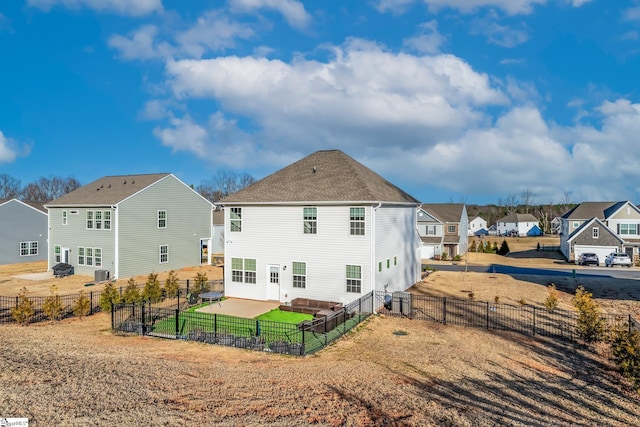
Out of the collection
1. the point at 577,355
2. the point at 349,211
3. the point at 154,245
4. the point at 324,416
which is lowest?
the point at 577,355

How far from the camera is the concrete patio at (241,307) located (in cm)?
2061

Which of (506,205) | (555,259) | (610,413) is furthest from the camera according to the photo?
(506,205)

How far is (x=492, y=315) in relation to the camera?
2120cm

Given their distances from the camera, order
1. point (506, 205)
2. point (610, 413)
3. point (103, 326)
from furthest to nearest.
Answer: point (506, 205) → point (103, 326) → point (610, 413)

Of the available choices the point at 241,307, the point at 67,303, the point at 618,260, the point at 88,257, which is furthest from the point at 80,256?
the point at 618,260

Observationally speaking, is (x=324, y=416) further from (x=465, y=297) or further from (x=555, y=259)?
(x=555, y=259)

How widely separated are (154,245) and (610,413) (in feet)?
111

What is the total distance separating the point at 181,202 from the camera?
126ft

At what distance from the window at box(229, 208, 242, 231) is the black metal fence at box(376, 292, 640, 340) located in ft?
32.0

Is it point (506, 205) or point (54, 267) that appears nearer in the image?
point (54, 267)

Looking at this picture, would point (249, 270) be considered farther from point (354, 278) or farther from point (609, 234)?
point (609, 234)

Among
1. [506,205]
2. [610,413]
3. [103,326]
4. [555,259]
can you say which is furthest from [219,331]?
[506,205]

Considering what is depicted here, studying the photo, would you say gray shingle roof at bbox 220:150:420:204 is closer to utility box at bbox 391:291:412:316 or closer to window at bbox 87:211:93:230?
utility box at bbox 391:291:412:316

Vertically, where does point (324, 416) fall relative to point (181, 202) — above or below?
below
